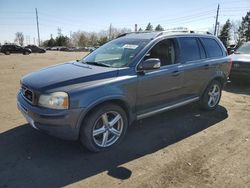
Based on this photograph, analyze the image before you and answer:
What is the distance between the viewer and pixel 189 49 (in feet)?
17.3

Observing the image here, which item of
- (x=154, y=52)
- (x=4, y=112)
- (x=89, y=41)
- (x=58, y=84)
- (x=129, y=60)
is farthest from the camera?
(x=89, y=41)

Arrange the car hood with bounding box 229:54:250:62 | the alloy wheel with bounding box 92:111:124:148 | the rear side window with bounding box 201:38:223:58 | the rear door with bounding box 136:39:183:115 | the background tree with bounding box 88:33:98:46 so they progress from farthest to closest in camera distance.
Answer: the background tree with bounding box 88:33:98:46
the car hood with bounding box 229:54:250:62
the rear side window with bounding box 201:38:223:58
the rear door with bounding box 136:39:183:115
the alloy wheel with bounding box 92:111:124:148

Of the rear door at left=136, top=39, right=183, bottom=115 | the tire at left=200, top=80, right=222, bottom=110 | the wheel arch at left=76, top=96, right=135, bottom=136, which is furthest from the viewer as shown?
the tire at left=200, top=80, right=222, bottom=110

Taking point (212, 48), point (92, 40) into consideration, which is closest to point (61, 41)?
point (92, 40)

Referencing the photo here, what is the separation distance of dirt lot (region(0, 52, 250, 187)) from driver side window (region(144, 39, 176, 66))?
1.35 meters

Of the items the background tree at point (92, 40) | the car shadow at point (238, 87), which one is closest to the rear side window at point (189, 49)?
the car shadow at point (238, 87)

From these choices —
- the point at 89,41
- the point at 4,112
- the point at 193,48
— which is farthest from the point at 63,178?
the point at 89,41

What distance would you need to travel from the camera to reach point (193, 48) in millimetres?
5387

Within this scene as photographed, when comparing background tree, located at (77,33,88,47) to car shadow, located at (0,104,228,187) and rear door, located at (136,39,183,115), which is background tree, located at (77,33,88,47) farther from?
car shadow, located at (0,104,228,187)

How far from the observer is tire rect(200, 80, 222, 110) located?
5953mm

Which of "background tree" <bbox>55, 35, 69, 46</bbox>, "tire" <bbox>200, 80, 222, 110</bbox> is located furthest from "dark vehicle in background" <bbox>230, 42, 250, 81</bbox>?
"background tree" <bbox>55, 35, 69, 46</bbox>

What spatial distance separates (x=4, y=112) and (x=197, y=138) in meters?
4.27

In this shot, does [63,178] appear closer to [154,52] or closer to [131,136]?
[131,136]

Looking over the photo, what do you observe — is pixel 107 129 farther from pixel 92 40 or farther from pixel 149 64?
pixel 92 40
